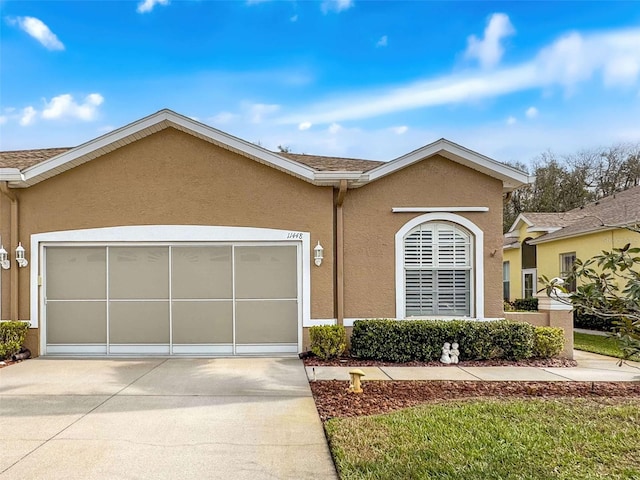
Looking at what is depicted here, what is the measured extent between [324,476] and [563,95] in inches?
617

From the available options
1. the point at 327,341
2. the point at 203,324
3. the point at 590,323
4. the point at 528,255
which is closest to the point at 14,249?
the point at 203,324

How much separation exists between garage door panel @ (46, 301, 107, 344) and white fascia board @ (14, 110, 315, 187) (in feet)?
9.53

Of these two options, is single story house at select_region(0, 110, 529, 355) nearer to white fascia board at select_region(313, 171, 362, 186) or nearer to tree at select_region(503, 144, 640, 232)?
white fascia board at select_region(313, 171, 362, 186)

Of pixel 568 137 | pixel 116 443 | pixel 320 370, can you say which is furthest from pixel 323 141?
pixel 116 443

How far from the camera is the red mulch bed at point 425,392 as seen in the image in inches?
244

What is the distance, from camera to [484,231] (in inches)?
392

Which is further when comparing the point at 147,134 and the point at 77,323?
the point at 77,323

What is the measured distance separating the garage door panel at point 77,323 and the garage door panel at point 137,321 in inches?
8.9

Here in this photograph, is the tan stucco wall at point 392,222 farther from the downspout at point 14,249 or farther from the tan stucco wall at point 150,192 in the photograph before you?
the downspout at point 14,249

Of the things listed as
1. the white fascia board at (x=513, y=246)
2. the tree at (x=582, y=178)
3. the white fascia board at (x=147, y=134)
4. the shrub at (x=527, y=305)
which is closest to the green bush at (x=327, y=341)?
the white fascia board at (x=147, y=134)

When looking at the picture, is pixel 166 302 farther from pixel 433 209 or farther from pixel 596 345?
pixel 596 345

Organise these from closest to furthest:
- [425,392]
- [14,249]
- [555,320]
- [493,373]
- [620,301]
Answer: [620,301] < [425,392] < [493,373] < [14,249] < [555,320]

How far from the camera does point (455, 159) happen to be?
9.88 metres

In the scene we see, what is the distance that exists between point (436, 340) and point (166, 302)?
6007 mm
